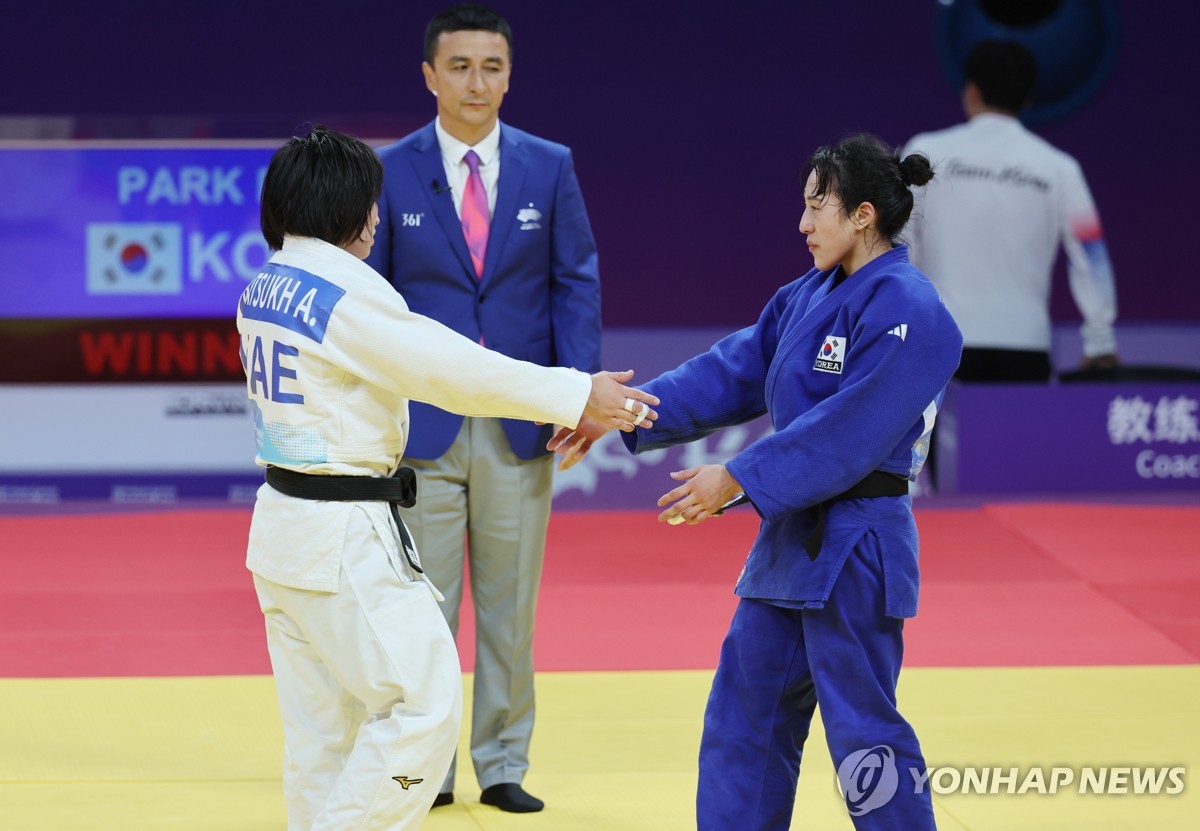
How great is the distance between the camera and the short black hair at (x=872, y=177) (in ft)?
10.6

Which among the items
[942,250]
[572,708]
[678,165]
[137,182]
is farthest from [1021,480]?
[137,182]

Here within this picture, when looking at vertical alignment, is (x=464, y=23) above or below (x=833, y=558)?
above

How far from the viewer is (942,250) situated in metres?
7.71

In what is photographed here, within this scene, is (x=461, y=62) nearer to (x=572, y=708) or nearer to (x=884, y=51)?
(x=572, y=708)

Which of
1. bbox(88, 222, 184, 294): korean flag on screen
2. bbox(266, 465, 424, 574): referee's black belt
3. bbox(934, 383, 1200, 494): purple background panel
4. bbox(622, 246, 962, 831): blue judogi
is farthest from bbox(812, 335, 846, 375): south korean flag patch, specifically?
bbox(88, 222, 184, 294): korean flag on screen

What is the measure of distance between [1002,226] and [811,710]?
4.73 m

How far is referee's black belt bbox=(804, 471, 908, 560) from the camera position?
10.6 feet

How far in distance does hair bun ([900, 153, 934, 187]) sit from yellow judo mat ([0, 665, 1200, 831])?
4.02 ft

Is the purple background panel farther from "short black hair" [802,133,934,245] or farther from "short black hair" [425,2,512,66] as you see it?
"short black hair" [802,133,934,245]

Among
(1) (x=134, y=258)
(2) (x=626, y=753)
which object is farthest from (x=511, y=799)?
(1) (x=134, y=258)

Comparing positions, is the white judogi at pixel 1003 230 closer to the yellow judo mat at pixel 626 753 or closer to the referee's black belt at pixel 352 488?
the yellow judo mat at pixel 626 753

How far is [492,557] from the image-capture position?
410 cm

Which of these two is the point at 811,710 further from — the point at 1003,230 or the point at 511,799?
the point at 1003,230

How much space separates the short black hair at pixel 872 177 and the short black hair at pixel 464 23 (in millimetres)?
1121
